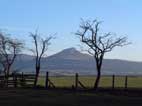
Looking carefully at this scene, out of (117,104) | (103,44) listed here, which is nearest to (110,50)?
(103,44)

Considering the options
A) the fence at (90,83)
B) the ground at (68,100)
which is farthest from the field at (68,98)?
the fence at (90,83)

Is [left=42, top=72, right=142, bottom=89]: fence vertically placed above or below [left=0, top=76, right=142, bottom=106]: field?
below

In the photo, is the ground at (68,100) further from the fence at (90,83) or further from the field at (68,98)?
the fence at (90,83)

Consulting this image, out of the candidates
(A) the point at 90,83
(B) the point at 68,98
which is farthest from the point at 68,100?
(A) the point at 90,83

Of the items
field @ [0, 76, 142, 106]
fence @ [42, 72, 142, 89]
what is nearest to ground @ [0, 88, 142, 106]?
field @ [0, 76, 142, 106]

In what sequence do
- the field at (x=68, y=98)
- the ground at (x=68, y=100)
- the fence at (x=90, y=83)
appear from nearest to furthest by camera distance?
the ground at (x=68, y=100) < the field at (x=68, y=98) < the fence at (x=90, y=83)

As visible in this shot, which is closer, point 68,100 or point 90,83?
point 68,100

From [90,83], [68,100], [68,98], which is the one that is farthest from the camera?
[90,83]

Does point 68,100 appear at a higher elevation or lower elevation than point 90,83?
higher

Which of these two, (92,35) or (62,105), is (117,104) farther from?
(92,35)

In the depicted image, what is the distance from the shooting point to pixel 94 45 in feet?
160

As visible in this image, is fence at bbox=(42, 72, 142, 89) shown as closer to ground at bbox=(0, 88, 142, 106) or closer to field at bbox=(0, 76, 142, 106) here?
field at bbox=(0, 76, 142, 106)

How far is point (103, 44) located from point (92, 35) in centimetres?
137

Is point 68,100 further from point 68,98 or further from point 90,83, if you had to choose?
point 90,83
